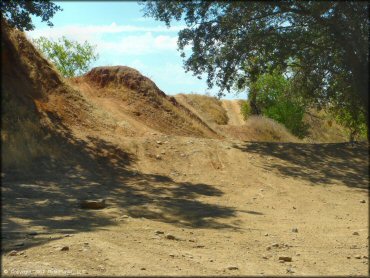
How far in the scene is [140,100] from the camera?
24.2 metres

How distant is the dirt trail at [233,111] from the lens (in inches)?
1895

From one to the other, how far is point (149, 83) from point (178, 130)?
4.01 m

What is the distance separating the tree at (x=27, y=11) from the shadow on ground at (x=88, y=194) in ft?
A: 12.1

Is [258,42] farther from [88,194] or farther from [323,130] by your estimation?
[323,130]

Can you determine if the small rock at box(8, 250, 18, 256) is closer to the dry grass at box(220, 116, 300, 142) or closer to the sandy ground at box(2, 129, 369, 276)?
the sandy ground at box(2, 129, 369, 276)

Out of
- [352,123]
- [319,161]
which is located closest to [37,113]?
[319,161]

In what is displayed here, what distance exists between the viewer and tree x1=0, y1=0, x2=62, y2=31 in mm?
15422

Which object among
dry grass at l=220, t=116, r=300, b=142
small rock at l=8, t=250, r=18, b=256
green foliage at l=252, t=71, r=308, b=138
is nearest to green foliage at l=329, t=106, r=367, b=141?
dry grass at l=220, t=116, r=300, b=142

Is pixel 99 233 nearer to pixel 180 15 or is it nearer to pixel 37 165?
pixel 37 165

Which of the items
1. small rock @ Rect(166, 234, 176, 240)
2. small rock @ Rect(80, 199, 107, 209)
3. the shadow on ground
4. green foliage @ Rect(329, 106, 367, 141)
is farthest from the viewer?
green foliage @ Rect(329, 106, 367, 141)

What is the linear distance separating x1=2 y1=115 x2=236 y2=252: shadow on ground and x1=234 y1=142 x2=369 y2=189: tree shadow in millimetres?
3472

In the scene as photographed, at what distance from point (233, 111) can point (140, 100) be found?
30014 millimetres

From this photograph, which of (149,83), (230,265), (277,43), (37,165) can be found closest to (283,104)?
(149,83)

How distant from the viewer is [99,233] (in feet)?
25.9
